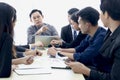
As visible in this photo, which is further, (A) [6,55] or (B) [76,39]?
(B) [76,39]

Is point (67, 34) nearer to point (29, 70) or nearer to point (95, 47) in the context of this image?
point (95, 47)

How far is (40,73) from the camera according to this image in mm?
1999

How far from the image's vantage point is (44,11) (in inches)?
199

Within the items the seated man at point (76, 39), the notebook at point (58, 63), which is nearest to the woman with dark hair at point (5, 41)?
the notebook at point (58, 63)

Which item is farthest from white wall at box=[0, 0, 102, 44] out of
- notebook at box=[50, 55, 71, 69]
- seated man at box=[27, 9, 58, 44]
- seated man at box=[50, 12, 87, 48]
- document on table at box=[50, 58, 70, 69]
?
document on table at box=[50, 58, 70, 69]

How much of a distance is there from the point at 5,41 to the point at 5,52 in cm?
8

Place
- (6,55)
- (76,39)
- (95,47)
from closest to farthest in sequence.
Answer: (6,55) → (95,47) → (76,39)

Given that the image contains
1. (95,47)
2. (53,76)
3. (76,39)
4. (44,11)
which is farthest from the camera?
(44,11)

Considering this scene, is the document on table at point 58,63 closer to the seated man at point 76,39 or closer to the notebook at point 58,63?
the notebook at point 58,63

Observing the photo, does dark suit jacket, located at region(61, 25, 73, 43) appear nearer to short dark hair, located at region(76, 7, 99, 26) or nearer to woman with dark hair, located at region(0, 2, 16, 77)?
short dark hair, located at region(76, 7, 99, 26)

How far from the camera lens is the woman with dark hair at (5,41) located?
5.82 ft

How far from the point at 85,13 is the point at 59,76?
0.86 metres

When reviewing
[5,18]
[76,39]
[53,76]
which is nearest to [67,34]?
[76,39]

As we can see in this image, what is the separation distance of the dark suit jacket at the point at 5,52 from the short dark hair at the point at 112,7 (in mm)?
734
